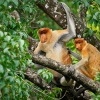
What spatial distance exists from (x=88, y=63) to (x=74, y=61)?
50 centimetres

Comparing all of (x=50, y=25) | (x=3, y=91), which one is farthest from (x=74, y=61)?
(x=50, y=25)

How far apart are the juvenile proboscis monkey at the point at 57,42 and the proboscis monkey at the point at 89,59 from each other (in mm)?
232

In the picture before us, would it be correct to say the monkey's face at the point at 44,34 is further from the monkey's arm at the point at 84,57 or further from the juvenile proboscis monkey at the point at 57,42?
the monkey's arm at the point at 84,57

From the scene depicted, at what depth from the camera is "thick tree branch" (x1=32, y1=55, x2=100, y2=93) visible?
18.6 feet

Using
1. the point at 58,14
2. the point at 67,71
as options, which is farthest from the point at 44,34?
the point at 67,71

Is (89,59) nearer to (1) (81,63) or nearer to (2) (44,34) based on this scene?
(1) (81,63)

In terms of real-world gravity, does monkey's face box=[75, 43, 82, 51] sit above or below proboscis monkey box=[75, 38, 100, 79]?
above

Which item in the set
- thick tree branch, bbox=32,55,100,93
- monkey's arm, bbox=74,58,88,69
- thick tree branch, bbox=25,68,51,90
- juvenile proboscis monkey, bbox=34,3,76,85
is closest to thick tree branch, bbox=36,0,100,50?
juvenile proboscis monkey, bbox=34,3,76,85

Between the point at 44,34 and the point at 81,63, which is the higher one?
the point at 44,34

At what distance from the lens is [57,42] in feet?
27.1

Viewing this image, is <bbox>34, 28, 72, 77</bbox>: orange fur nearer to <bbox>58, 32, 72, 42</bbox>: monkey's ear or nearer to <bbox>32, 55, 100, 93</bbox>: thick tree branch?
<bbox>58, 32, 72, 42</bbox>: monkey's ear

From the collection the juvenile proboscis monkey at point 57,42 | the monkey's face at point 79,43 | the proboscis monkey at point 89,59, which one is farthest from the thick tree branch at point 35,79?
the proboscis monkey at point 89,59

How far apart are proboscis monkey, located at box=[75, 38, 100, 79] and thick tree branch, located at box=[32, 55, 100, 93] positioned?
5.66ft

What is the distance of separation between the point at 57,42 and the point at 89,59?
60 cm
